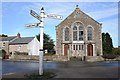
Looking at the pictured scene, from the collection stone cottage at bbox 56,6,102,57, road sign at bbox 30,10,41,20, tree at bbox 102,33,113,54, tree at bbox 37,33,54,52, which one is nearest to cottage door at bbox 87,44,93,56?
stone cottage at bbox 56,6,102,57

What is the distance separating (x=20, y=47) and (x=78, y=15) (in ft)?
64.8

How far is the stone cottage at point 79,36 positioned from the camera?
4897cm

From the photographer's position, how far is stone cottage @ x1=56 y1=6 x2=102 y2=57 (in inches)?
Answer: 1928

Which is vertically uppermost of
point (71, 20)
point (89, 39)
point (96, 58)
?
point (71, 20)

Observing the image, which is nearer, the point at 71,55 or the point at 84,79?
the point at 84,79

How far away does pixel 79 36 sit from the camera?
49719 millimetres

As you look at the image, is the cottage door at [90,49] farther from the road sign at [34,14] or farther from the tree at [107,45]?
the road sign at [34,14]

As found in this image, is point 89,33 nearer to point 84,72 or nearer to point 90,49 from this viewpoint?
point 90,49

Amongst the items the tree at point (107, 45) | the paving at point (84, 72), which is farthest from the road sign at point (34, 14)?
the tree at point (107, 45)

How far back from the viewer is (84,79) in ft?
40.9

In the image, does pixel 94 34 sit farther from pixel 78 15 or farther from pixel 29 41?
pixel 29 41

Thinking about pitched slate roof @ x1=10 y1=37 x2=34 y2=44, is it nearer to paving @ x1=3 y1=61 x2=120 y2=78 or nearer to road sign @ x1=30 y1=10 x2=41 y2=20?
paving @ x1=3 y1=61 x2=120 y2=78

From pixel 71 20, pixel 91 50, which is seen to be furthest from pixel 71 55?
pixel 71 20

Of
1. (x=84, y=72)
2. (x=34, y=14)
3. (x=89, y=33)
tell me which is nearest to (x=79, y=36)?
(x=89, y=33)
